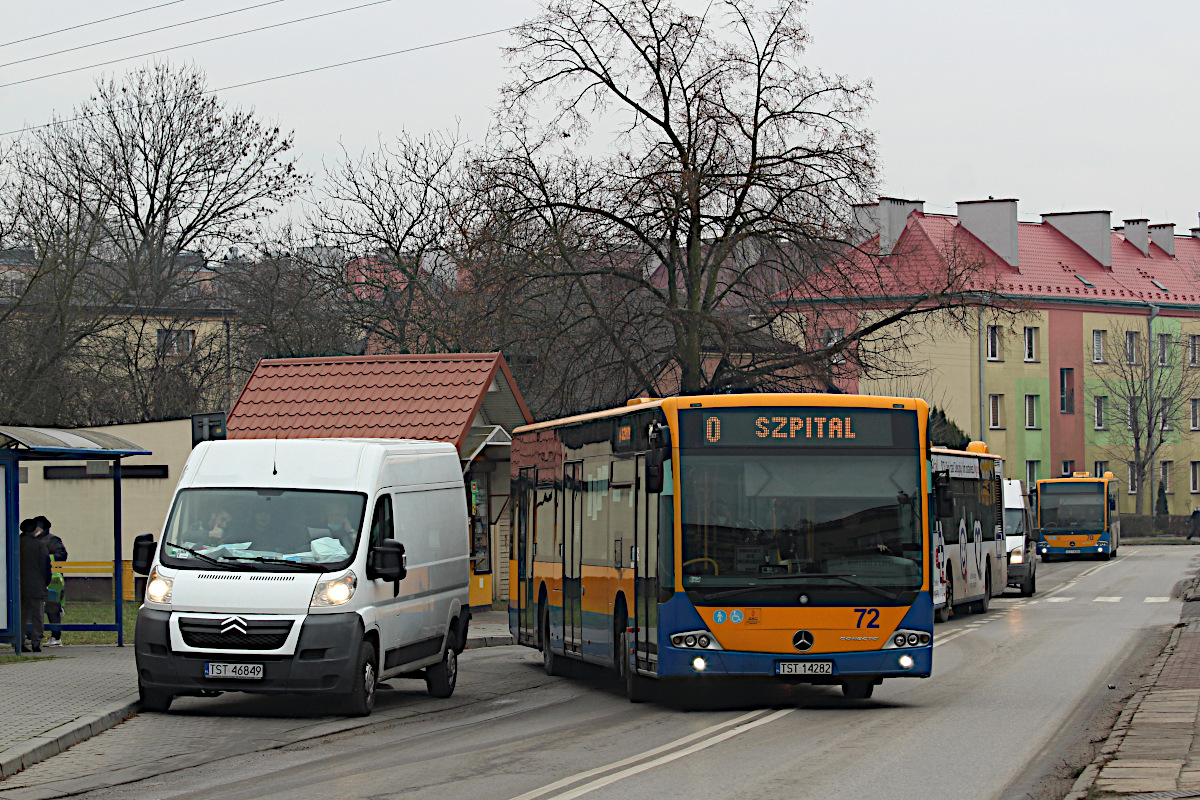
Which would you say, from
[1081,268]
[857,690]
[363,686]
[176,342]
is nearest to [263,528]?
[363,686]

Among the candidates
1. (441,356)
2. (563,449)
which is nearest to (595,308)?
(441,356)

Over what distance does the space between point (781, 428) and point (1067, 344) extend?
6876cm

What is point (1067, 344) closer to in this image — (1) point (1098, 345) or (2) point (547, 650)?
(1) point (1098, 345)

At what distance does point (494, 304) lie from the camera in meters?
29.8

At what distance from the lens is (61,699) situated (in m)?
14.2

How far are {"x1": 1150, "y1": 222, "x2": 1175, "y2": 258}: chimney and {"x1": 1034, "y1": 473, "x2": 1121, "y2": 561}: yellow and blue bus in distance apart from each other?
33.5 metres

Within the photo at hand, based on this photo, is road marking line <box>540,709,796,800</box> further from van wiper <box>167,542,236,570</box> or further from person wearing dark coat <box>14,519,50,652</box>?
person wearing dark coat <box>14,519,50,652</box>

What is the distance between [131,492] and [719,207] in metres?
12.5

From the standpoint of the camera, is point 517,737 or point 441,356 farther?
point 441,356

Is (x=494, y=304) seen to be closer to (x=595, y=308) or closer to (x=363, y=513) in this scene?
(x=595, y=308)

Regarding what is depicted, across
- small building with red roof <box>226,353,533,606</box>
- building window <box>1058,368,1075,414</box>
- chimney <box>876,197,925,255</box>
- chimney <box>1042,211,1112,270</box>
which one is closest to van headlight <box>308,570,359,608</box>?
small building with red roof <box>226,353,533,606</box>

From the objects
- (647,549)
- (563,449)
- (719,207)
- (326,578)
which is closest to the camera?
(326,578)


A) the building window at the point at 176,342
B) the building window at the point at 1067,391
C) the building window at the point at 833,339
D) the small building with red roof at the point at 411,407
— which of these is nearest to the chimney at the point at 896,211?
the building window at the point at 1067,391

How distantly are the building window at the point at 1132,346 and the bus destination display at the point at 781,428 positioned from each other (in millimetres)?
70600
